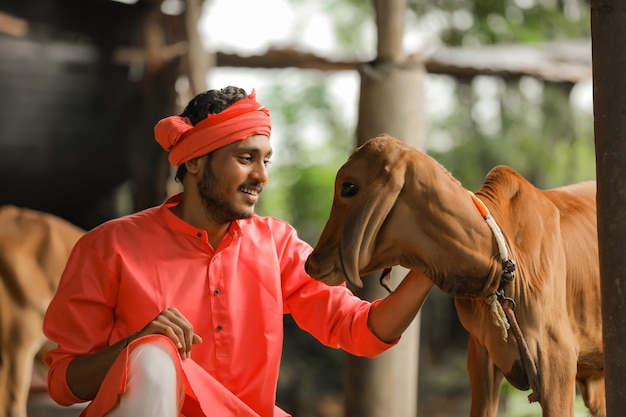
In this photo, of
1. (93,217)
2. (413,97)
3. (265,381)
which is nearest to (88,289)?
(265,381)

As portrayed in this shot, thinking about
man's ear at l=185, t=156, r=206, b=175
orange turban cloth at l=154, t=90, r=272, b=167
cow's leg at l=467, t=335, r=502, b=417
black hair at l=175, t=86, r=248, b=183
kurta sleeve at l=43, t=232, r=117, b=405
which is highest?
black hair at l=175, t=86, r=248, b=183

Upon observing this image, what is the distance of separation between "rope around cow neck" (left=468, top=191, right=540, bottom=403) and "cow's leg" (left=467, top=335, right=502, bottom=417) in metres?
0.32

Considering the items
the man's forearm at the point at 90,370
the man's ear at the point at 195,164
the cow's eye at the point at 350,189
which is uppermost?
the man's ear at the point at 195,164

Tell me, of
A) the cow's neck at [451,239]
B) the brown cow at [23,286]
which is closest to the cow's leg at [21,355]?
the brown cow at [23,286]

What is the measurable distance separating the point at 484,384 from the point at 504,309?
0.44 meters

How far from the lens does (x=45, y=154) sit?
10125mm

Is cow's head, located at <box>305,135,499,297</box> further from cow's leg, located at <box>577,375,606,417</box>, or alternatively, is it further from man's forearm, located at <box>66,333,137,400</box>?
cow's leg, located at <box>577,375,606,417</box>

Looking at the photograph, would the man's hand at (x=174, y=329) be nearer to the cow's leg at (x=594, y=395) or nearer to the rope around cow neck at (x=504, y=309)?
the rope around cow neck at (x=504, y=309)

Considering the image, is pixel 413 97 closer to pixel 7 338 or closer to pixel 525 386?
pixel 525 386

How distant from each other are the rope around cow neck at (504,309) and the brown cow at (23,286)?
4.04 meters

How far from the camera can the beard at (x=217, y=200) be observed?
2906 mm

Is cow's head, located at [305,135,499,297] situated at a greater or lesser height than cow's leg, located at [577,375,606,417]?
greater

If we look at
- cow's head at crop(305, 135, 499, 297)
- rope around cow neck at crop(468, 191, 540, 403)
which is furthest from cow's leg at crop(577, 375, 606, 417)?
cow's head at crop(305, 135, 499, 297)

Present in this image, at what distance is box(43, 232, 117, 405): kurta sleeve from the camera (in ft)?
9.09
